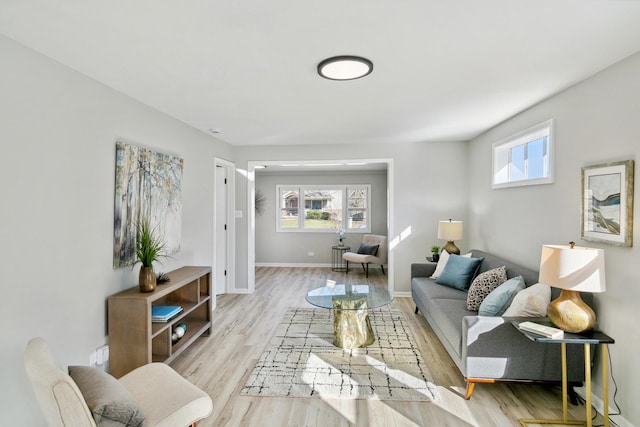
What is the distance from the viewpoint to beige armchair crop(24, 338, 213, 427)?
1.33 meters

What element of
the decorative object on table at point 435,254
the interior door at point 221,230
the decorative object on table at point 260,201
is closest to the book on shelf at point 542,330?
the decorative object on table at point 435,254

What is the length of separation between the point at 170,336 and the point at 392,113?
9.89 ft

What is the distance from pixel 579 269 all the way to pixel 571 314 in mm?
303

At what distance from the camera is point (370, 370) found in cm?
291

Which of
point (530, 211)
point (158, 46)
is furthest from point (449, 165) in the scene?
point (158, 46)

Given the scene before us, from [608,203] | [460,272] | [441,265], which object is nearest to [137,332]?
[460,272]

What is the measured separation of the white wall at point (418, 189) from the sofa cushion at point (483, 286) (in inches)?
75.7

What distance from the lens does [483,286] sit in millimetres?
3186

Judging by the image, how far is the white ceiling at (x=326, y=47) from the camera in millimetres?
1640

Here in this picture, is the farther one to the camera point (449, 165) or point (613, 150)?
point (449, 165)

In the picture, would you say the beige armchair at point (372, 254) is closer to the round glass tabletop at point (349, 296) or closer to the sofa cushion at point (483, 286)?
the round glass tabletop at point (349, 296)

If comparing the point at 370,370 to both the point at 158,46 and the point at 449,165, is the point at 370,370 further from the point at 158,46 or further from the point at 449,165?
the point at 449,165

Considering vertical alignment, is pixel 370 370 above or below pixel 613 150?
below

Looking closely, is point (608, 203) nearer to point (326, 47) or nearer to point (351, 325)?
point (326, 47)
